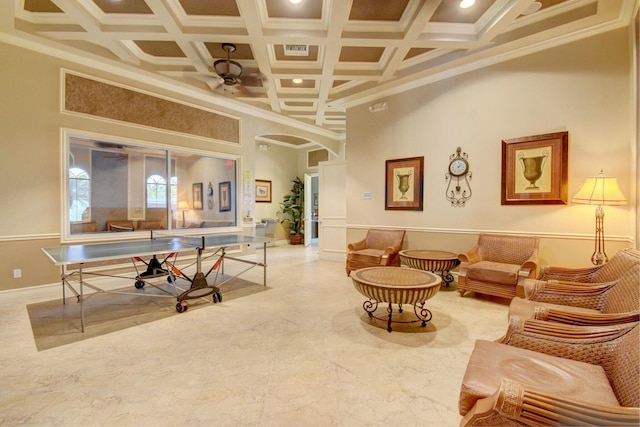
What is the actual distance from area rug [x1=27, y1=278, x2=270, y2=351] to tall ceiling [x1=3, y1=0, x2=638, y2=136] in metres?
3.23

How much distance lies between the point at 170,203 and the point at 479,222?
568cm

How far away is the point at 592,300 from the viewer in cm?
227

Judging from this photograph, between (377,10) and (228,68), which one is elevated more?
(377,10)

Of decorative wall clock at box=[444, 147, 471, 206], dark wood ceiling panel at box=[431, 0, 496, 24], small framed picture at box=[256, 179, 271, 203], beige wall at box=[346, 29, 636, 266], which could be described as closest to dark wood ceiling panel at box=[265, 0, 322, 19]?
dark wood ceiling panel at box=[431, 0, 496, 24]

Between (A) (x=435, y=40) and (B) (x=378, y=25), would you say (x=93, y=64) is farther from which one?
(A) (x=435, y=40)

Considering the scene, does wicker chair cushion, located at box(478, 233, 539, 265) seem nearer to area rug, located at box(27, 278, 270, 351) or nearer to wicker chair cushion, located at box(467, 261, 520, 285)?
wicker chair cushion, located at box(467, 261, 520, 285)

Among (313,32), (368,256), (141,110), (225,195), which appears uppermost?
(313,32)

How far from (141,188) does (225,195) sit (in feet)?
5.74

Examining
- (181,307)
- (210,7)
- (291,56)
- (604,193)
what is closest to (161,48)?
(210,7)

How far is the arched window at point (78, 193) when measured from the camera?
4469mm

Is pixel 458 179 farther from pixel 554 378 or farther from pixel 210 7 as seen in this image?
A: pixel 210 7

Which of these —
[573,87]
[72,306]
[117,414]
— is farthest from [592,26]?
[72,306]

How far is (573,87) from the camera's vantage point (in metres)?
3.69

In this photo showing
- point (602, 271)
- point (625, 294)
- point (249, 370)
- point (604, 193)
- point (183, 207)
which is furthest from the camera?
point (183, 207)
